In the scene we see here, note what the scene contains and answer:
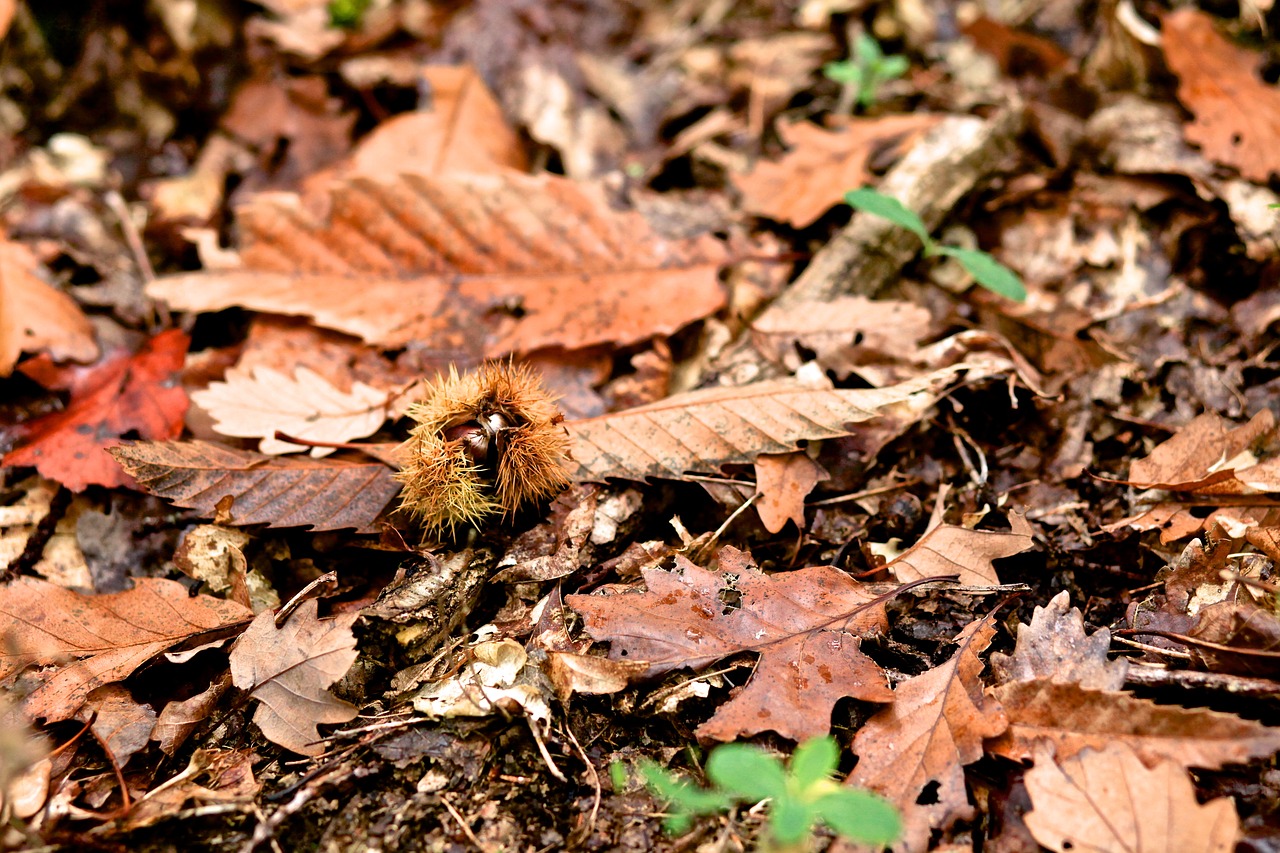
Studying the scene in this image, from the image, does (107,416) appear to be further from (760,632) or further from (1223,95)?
(1223,95)

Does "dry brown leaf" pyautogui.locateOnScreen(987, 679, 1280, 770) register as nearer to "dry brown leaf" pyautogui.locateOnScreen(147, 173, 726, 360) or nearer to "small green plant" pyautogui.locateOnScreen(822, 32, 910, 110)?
"dry brown leaf" pyautogui.locateOnScreen(147, 173, 726, 360)

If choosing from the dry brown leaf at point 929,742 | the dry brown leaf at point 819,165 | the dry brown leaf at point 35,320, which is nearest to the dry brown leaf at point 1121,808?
the dry brown leaf at point 929,742

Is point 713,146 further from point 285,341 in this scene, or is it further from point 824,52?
point 285,341

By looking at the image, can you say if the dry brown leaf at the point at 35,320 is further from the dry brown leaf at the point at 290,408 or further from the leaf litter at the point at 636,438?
the dry brown leaf at the point at 290,408

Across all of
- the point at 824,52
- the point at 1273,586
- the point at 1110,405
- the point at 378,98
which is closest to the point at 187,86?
the point at 378,98

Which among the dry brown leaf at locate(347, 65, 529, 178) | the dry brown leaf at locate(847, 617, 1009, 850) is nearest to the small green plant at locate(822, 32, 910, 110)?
the dry brown leaf at locate(347, 65, 529, 178)
